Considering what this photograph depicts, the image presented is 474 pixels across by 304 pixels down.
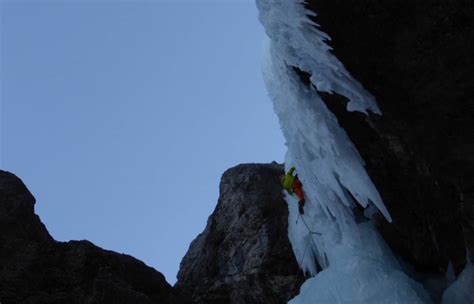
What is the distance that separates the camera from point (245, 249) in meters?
12.2

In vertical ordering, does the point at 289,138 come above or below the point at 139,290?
above

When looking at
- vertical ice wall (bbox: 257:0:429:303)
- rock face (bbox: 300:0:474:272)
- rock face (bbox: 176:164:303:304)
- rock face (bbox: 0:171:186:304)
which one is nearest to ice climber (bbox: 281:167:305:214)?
vertical ice wall (bbox: 257:0:429:303)

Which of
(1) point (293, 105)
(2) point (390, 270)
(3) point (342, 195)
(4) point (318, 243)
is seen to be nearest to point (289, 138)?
(1) point (293, 105)

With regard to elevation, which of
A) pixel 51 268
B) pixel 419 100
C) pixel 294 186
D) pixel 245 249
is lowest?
pixel 419 100

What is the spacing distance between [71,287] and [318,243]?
4.56m

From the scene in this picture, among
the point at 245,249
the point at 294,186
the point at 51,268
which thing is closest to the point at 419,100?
the point at 294,186

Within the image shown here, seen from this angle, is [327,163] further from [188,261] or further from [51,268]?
[188,261]

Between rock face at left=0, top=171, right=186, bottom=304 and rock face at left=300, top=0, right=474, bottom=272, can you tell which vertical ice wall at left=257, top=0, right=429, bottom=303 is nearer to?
rock face at left=300, top=0, right=474, bottom=272

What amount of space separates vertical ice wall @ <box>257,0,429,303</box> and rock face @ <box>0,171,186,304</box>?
349cm

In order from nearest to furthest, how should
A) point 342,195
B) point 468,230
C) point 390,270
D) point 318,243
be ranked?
point 468,230
point 390,270
point 342,195
point 318,243

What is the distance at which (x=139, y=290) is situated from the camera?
1066cm

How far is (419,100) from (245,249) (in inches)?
269

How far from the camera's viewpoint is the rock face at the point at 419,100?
5836 mm

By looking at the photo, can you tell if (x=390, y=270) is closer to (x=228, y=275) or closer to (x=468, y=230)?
(x=468, y=230)
